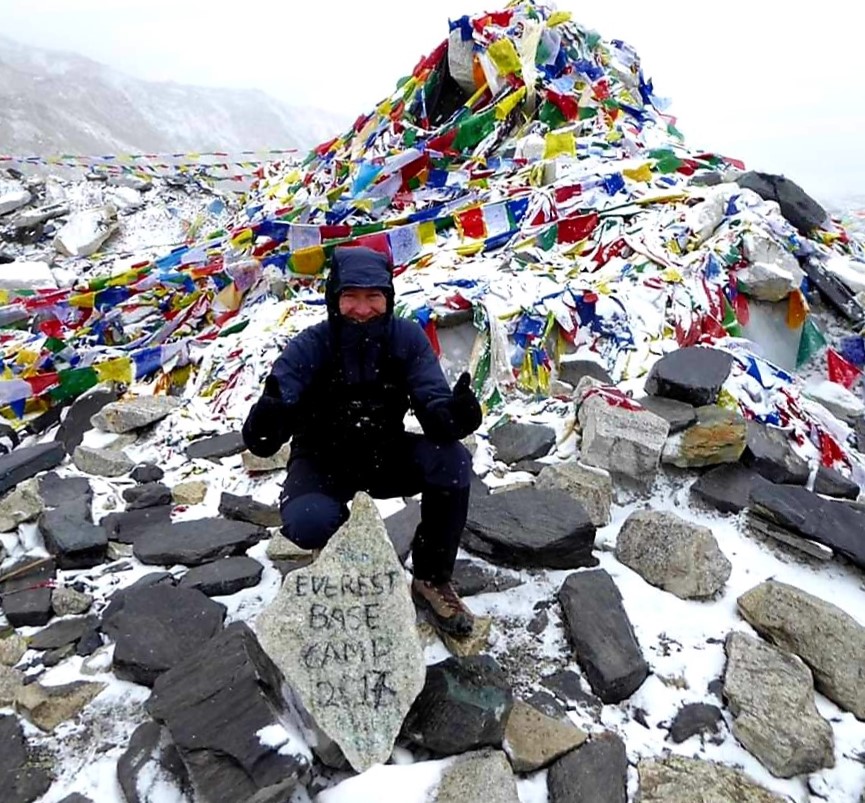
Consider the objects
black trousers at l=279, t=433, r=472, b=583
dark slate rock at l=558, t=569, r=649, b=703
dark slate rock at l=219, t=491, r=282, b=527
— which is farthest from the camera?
dark slate rock at l=219, t=491, r=282, b=527

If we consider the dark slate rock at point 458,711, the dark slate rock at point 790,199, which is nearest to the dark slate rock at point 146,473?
the dark slate rock at point 458,711

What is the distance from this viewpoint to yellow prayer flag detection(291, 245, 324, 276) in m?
6.84

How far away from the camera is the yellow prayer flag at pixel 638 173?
7.36 metres

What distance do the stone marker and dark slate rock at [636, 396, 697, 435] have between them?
2.25 m

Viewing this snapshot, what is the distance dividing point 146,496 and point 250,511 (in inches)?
28.4

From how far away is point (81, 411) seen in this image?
18.4 ft

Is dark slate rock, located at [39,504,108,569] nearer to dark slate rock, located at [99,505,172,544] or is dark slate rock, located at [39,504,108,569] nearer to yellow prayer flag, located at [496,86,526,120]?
dark slate rock, located at [99,505,172,544]

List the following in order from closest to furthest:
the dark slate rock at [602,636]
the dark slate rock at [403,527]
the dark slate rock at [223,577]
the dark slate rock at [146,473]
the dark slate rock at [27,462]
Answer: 1. the dark slate rock at [602,636]
2. the dark slate rock at [223,577]
3. the dark slate rock at [403,527]
4. the dark slate rock at [27,462]
5. the dark slate rock at [146,473]

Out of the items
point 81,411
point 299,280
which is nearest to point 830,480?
point 299,280

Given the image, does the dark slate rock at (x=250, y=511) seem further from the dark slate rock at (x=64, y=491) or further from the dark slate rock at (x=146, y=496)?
the dark slate rock at (x=64, y=491)

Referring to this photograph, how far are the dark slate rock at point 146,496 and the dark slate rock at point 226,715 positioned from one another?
1.75m

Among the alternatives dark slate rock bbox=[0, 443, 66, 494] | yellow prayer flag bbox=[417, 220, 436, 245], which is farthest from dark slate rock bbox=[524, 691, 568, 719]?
yellow prayer flag bbox=[417, 220, 436, 245]

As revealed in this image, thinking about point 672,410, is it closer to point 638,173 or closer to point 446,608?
point 446,608

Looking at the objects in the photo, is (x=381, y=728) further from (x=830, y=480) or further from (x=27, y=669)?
(x=830, y=480)
